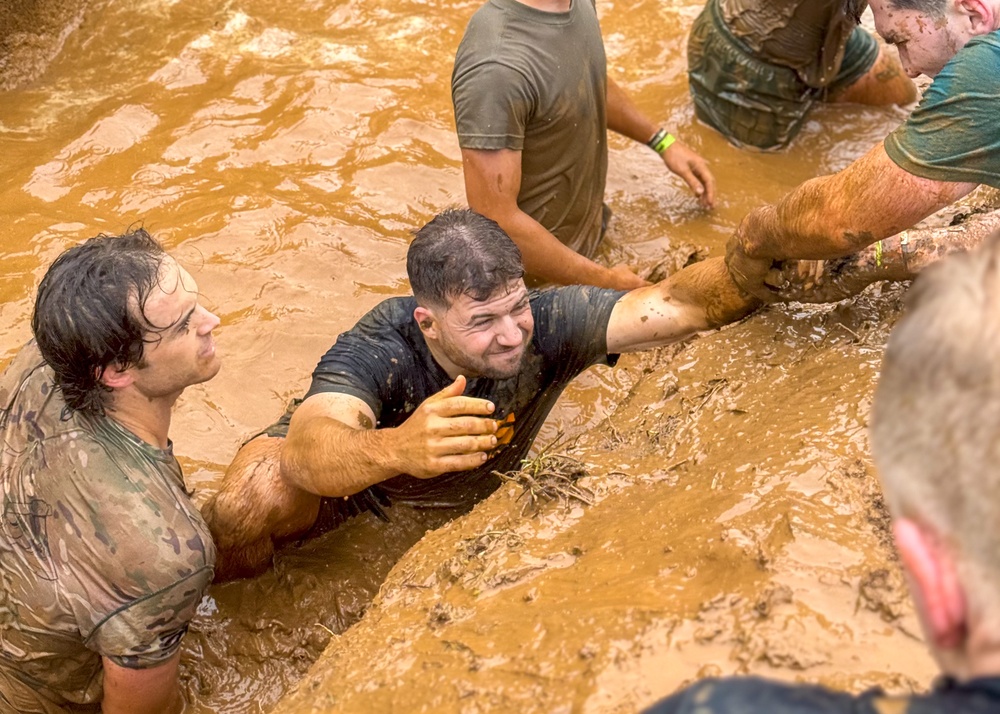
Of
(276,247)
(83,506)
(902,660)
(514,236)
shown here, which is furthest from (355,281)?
(902,660)

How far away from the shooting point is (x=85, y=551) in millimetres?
2678

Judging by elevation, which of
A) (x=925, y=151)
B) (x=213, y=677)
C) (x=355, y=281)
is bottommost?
(x=213, y=677)

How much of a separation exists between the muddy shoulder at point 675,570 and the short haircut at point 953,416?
848 mm

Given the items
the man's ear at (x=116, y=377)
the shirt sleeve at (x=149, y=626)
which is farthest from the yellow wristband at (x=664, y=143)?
the shirt sleeve at (x=149, y=626)

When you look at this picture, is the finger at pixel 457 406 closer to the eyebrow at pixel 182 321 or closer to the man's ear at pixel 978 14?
the eyebrow at pixel 182 321

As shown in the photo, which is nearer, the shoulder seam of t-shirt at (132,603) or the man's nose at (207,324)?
the shoulder seam of t-shirt at (132,603)

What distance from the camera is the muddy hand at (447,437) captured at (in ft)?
8.48

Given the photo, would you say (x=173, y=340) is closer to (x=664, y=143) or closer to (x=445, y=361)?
(x=445, y=361)

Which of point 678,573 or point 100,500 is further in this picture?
point 100,500

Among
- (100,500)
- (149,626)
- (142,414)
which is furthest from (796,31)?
(149,626)

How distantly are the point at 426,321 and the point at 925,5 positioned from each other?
1757 mm

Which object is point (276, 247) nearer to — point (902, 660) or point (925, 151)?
point (925, 151)

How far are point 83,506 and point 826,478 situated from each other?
6.56ft

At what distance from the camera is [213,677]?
10.6ft
